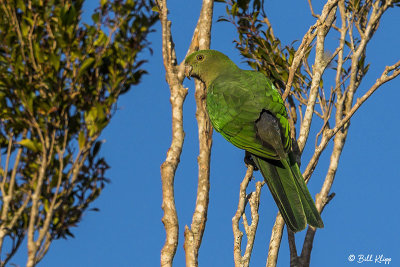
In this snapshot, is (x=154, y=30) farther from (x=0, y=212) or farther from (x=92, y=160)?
(x=0, y=212)

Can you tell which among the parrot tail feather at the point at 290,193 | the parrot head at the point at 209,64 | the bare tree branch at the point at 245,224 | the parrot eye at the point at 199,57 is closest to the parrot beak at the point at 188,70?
the parrot head at the point at 209,64

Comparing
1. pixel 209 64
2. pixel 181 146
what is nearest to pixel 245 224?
pixel 181 146

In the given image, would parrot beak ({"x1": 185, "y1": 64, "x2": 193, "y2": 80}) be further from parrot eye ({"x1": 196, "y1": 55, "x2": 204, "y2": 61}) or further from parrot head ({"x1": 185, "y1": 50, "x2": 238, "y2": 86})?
parrot eye ({"x1": 196, "y1": 55, "x2": 204, "y2": 61})

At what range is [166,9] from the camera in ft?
19.7

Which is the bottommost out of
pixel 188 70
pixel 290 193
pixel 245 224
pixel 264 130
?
pixel 245 224

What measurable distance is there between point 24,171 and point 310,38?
5.74m

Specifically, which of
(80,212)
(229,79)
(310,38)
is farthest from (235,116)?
(80,212)

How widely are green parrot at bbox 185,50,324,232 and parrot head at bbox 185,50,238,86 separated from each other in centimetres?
2

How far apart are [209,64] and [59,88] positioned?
10.8 ft

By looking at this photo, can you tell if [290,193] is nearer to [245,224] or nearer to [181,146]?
[245,224]

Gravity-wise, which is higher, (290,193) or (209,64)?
(209,64)

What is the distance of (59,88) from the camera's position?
27.0 feet

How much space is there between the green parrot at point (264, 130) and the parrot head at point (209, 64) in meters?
0.02

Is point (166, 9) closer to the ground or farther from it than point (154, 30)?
closer to the ground
